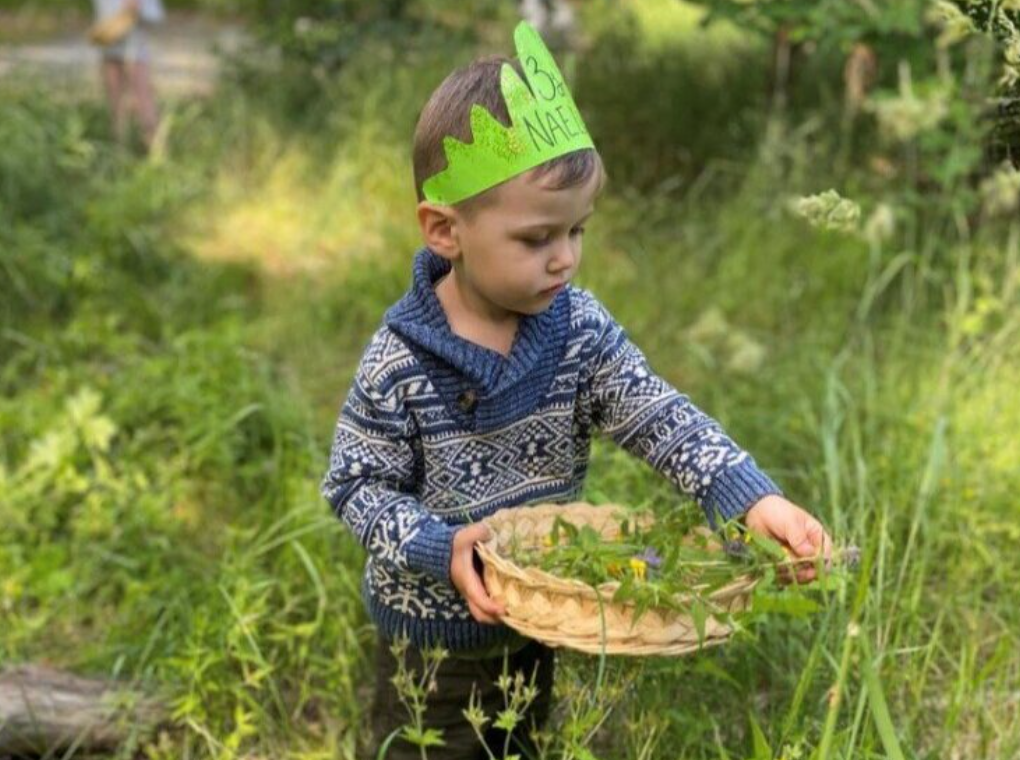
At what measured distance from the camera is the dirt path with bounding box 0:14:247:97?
8453mm

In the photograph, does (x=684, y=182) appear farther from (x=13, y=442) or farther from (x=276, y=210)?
(x=13, y=442)

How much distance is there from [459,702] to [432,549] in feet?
1.71

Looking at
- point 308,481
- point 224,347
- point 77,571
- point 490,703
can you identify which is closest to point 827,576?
point 490,703

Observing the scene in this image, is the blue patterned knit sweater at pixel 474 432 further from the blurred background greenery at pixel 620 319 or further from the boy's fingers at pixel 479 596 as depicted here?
the blurred background greenery at pixel 620 319

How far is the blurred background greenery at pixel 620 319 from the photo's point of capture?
2869 millimetres

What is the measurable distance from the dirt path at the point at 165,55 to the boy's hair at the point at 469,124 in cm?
531

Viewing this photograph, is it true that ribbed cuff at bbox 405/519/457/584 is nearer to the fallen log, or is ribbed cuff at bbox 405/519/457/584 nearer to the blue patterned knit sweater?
the blue patterned knit sweater

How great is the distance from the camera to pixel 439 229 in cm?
231

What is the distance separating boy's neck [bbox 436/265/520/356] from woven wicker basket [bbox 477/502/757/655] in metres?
0.39

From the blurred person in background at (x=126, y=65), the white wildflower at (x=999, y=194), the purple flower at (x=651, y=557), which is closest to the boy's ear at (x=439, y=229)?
the purple flower at (x=651, y=557)

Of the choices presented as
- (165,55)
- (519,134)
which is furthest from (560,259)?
(165,55)

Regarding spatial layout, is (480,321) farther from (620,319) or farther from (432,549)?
(620,319)

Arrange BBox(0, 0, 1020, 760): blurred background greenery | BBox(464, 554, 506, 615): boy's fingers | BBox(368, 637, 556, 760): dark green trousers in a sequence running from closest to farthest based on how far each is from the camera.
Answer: BBox(464, 554, 506, 615): boy's fingers
BBox(368, 637, 556, 760): dark green trousers
BBox(0, 0, 1020, 760): blurred background greenery

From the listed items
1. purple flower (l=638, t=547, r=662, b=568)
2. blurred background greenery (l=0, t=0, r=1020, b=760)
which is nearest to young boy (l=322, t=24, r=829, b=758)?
purple flower (l=638, t=547, r=662, b=568)
